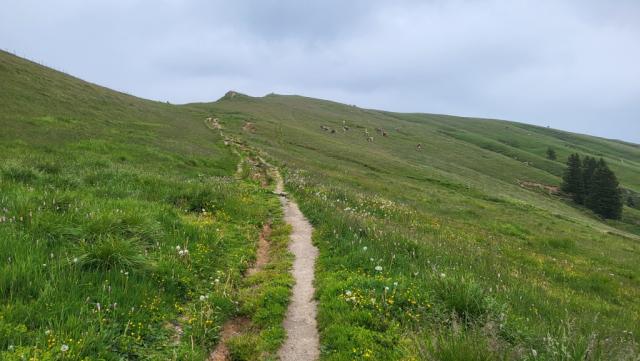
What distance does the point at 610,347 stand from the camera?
217 inches

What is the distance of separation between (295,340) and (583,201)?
4073 inches

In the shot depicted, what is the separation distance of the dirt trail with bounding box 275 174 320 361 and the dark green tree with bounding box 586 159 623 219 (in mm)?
95286

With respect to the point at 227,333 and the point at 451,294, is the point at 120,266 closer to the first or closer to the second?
the point at 227,333

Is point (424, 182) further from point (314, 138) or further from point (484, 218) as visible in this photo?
point (314, 138)

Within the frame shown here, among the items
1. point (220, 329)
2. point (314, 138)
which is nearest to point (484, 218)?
point (220, 329)

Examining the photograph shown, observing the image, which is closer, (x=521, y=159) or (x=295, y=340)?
(x=295, y=340)

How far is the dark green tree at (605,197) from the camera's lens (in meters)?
88.6

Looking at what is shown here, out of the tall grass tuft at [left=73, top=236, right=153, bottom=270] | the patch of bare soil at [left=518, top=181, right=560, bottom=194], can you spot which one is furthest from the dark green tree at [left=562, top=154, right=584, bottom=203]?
the tall grass tuft at [left=73, top=236, right=153, bottom=270]

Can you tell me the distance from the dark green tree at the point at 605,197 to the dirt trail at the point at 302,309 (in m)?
95.3

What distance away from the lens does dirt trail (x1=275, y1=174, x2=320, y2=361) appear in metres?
6.85

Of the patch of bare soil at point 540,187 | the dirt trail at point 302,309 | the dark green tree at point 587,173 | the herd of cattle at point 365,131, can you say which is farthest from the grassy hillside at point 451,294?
the dark green tree at point 587,173

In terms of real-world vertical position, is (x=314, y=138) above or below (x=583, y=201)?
above

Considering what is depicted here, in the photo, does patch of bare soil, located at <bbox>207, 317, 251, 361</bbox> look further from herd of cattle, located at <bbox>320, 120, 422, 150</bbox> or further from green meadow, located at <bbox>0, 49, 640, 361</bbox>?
herd of cattle, located at <bbox>320, 120, 422, 150</bbox>

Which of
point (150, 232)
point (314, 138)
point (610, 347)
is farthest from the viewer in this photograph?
point (314, 138)
